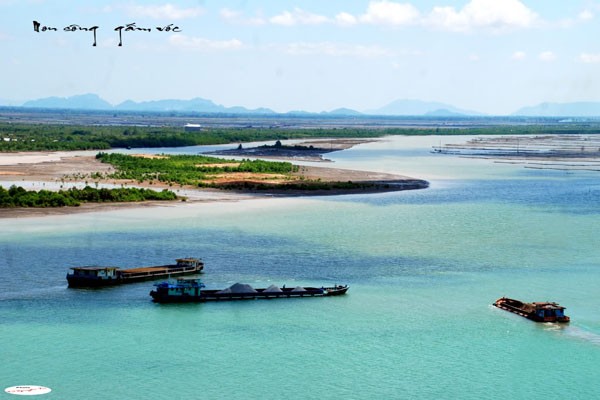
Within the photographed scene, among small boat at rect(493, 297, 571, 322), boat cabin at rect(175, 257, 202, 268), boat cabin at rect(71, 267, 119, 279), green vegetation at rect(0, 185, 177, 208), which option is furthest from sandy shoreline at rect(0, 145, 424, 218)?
small boat at rect(493, 297, 571, 322)

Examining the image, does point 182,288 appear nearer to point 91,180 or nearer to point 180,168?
point 91,180

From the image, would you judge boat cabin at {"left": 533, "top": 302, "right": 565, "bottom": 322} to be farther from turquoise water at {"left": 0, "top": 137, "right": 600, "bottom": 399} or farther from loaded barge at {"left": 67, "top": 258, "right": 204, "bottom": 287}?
loaded barge at {"left": 67, "top": 258, "right": 204, "bottom": 287}

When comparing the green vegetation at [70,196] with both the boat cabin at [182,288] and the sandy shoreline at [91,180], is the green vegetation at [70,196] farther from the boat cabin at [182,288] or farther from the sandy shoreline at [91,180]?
the boat cabin at [182,288]

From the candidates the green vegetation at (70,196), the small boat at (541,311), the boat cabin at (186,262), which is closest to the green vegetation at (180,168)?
the green vegetation at (70,196)

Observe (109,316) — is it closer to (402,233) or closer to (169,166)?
(402,233)

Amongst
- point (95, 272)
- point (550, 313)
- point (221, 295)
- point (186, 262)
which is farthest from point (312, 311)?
point (95, 272)
